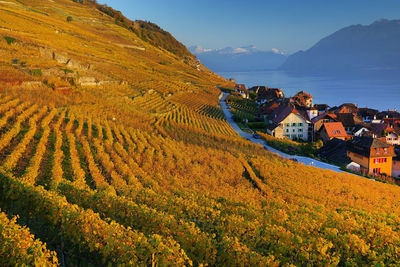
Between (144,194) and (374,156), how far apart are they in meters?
41.8

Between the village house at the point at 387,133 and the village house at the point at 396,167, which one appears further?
the village house at the point at 387,133

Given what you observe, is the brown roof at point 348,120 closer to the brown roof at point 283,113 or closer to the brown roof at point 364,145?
the brown roof at point 283,113

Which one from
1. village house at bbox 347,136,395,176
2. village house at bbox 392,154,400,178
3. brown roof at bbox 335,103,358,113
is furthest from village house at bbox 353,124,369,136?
brown roof at bbox 335,103,358,113

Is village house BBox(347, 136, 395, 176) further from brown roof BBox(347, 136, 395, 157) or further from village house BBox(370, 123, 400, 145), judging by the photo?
village house BBox(370, 123, 400, 145)

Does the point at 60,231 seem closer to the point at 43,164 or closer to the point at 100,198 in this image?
the point at 100,198

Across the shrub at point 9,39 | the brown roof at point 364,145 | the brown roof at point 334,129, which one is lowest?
the brown roof at point 364,145

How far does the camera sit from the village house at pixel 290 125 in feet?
191

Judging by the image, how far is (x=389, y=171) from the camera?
42.7m

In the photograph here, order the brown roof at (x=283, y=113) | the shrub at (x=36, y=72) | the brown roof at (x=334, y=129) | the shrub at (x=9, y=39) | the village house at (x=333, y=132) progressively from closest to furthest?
the shrub at (x=36, y=72)
the shrub at (x=9, y=39)
the village house at (x=333, y=132)
the brown roof at (x=334, y=129)
the brown roof at (x=283, y=113)

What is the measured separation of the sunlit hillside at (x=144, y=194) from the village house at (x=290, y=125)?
18.1m

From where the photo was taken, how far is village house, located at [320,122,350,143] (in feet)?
184

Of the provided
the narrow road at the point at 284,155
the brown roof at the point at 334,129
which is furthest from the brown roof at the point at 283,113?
the narrow road at the point at 284,155

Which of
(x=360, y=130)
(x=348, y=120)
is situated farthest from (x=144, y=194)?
(x=348, y=120)

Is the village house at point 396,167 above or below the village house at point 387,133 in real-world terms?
below
